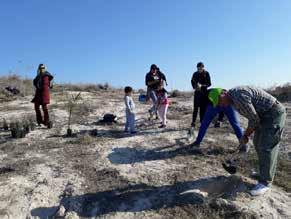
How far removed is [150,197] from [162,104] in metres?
4.20

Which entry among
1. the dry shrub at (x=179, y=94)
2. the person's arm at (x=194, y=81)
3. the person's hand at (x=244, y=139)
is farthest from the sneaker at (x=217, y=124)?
the dry shrub at (x=179, y=94)

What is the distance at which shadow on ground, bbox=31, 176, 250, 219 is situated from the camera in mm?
5695

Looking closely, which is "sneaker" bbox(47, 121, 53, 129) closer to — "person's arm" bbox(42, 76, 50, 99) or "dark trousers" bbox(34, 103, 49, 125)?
"dark trousers" bbox(34, 103, 49, 125)

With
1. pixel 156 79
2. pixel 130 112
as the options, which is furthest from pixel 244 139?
pixel 156 79

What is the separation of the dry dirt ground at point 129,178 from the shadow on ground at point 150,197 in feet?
0.05

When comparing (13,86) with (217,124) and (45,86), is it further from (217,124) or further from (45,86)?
(217,124)

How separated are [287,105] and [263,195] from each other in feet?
26.5

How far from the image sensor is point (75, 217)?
556 cm

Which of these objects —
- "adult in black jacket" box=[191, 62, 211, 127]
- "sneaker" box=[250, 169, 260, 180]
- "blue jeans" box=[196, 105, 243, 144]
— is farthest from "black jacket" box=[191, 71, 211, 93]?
"sneaker" box=[250, 169, 260, 180]

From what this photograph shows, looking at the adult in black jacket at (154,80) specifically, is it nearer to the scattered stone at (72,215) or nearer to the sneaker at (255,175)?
the sneaker at (255,175)

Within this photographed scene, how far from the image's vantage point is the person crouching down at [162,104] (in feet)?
32.4

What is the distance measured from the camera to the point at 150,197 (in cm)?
594

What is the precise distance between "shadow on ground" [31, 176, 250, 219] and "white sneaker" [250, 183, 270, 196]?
0.57ft

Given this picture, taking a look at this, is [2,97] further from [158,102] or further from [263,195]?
[263,195]
